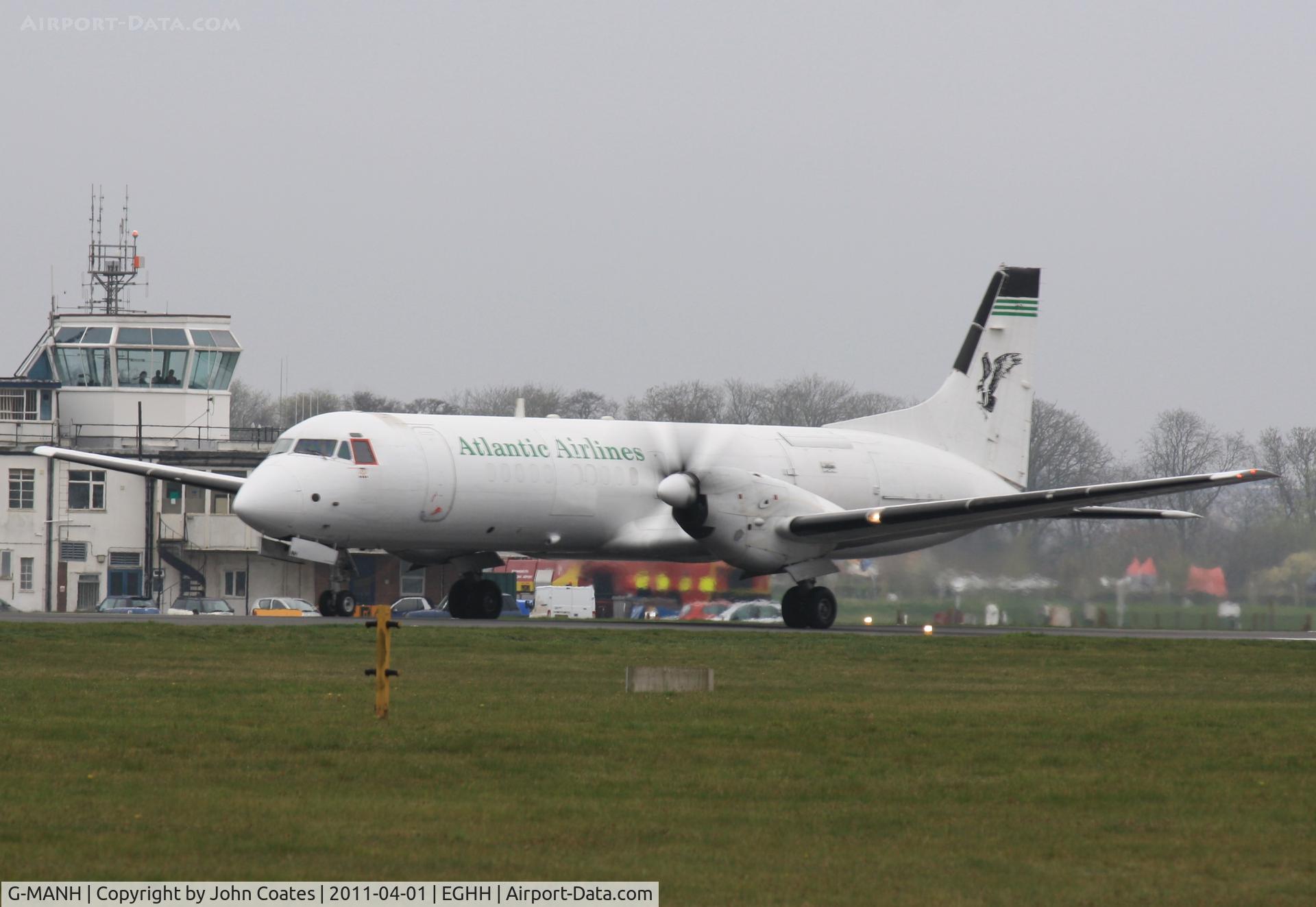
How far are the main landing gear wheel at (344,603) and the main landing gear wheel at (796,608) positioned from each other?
7.27 m

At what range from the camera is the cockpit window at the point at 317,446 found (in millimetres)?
27969

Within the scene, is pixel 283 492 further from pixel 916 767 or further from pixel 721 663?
pixel 916 767

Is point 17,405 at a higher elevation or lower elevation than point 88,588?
higher

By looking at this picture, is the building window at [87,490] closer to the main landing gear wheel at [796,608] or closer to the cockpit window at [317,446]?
the cockpit window at [317,446]

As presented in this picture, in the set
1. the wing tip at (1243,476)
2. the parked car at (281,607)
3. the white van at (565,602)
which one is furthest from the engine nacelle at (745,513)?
the white van at (565,602)

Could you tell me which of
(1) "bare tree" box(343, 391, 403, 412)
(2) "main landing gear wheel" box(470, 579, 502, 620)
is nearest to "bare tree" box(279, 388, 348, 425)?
(1) "bare tree" box(343, 391, 403, 412)

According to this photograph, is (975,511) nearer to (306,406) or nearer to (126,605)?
(126,605)

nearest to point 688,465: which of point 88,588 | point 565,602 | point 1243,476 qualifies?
point 1243,476

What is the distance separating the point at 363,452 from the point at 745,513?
633 cm

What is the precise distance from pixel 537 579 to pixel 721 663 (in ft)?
142

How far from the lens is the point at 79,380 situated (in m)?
63.3

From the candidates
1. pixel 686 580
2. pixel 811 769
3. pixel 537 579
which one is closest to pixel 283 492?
pixel 686 580

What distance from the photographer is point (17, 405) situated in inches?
2437

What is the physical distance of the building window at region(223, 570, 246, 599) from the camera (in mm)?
62312
